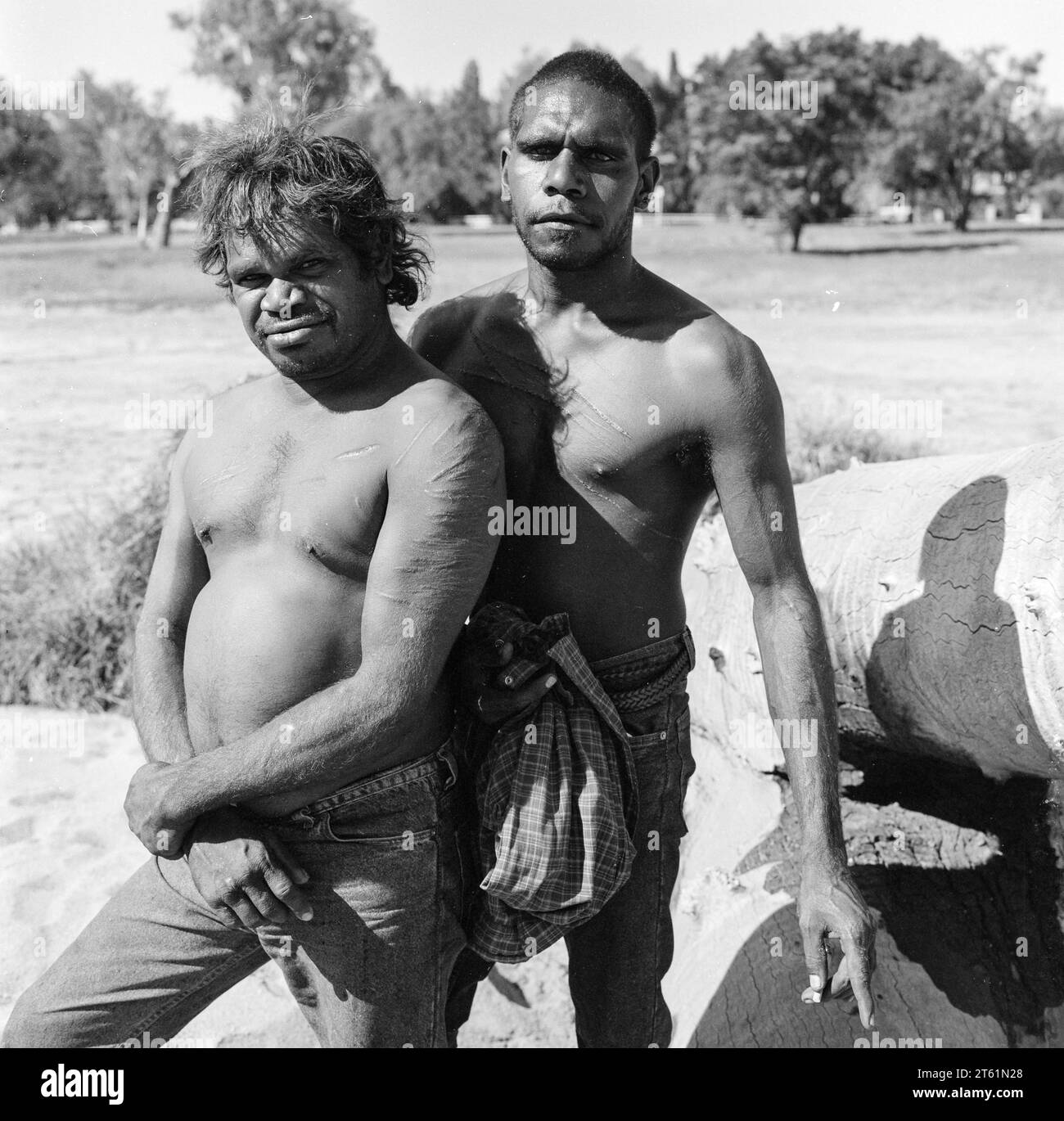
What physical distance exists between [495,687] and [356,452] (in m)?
0.45

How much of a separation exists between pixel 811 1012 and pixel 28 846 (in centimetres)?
253

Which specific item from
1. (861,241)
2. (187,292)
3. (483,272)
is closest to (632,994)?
(187,292)

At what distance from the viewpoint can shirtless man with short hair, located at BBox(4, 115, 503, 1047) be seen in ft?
5.88

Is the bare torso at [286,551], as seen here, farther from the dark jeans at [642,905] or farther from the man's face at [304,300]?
the dark jeans at [642,905]

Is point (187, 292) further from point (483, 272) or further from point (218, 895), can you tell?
point (218, 895)

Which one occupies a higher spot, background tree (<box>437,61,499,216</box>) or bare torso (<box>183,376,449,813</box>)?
background tree (<box>437,61,499,216</box>)

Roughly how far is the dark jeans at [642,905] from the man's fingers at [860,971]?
378 millimetres

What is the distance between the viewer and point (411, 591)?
5.82ft

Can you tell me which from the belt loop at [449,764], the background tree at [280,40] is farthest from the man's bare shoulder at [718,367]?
the background tree at [280,40]

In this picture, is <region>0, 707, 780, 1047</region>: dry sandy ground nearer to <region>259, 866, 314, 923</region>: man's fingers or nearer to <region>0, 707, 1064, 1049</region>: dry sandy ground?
<region>0, 707, 1064, 1049</region>: dry sandy ground

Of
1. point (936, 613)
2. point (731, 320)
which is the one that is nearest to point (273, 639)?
point (936, 613)

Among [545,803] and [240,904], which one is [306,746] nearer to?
[240,904]

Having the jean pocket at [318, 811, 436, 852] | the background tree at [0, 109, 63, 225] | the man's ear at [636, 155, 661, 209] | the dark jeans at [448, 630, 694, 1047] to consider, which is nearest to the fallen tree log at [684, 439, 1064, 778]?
the dark jeans at [448, 630, 694, 1047]

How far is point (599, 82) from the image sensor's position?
2.00 m
